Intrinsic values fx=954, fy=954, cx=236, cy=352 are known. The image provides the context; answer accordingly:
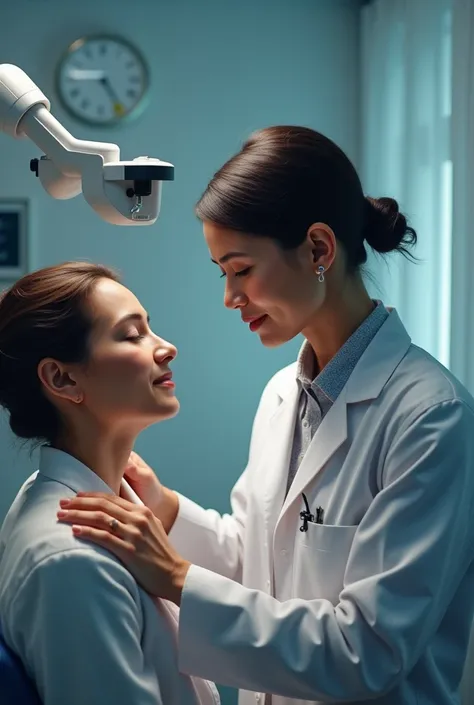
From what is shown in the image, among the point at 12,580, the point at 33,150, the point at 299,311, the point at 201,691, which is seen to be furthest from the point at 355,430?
the point at 33,150

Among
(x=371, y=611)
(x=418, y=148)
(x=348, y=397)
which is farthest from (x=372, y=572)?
(x=418, y=148)

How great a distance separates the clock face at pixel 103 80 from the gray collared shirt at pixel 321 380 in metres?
1.91

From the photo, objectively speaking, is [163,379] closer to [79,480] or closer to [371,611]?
[79,480]

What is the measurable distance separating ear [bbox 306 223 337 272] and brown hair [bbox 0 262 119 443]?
35cm

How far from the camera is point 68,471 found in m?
1.47

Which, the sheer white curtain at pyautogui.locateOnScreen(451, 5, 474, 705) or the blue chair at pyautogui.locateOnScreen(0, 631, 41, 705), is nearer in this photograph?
the blue chair at pyautogui.locateOnScreen(0, 631, 41, 705)

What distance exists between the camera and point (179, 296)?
137 inches

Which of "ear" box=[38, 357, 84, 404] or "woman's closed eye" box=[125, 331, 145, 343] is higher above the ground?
"woman's closed eye" box=[125, 331, 145, 343]

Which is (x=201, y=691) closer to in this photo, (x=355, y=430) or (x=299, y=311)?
(x=355, y=430)

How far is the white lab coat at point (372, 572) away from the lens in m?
1.39

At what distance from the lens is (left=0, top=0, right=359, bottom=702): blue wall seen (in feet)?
11.1

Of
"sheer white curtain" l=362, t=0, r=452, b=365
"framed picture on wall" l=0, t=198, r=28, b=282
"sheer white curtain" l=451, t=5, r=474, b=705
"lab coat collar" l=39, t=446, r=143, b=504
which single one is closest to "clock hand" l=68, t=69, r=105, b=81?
"framed picture on wall" l=0, t=198, r=28, b=282

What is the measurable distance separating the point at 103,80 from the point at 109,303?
6.86 feet

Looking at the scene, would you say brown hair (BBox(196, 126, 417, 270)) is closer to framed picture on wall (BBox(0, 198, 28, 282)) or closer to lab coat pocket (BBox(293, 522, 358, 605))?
lab coat pocket (BBox(293, 522, 358, 605))
